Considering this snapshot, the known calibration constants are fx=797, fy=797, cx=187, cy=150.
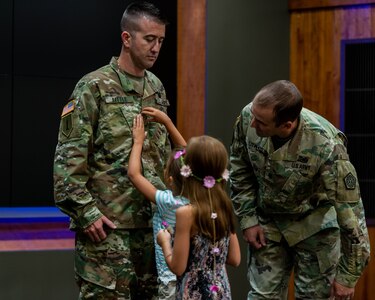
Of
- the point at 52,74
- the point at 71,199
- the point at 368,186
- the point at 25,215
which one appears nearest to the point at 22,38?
the point at 52,74

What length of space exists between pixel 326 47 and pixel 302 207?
7.59 feet

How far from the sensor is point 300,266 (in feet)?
10.7

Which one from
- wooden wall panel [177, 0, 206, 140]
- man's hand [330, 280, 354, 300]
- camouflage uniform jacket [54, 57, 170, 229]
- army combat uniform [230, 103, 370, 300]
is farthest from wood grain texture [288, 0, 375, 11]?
man's hand [330, 280, 354, 300]

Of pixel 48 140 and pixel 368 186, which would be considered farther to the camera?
pixel 48 140

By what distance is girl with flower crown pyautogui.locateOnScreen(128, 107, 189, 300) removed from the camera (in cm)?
280

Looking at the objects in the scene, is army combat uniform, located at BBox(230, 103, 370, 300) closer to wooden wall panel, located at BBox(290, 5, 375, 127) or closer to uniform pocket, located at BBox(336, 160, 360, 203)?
uniform pocket, located at BBox(336, 160, 360, 203)

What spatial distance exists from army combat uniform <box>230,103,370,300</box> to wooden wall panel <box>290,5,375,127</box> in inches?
80.6

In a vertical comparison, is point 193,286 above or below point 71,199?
below

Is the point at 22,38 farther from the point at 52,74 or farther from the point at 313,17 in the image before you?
the point at 313,17

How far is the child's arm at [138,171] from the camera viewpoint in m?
2.93

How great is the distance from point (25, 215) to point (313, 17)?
230cm

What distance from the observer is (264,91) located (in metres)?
2.97

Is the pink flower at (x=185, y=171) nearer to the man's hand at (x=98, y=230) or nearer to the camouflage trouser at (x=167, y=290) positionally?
the man's hand at (x=98, y=230)

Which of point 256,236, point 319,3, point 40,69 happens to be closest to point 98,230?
point 256,236
